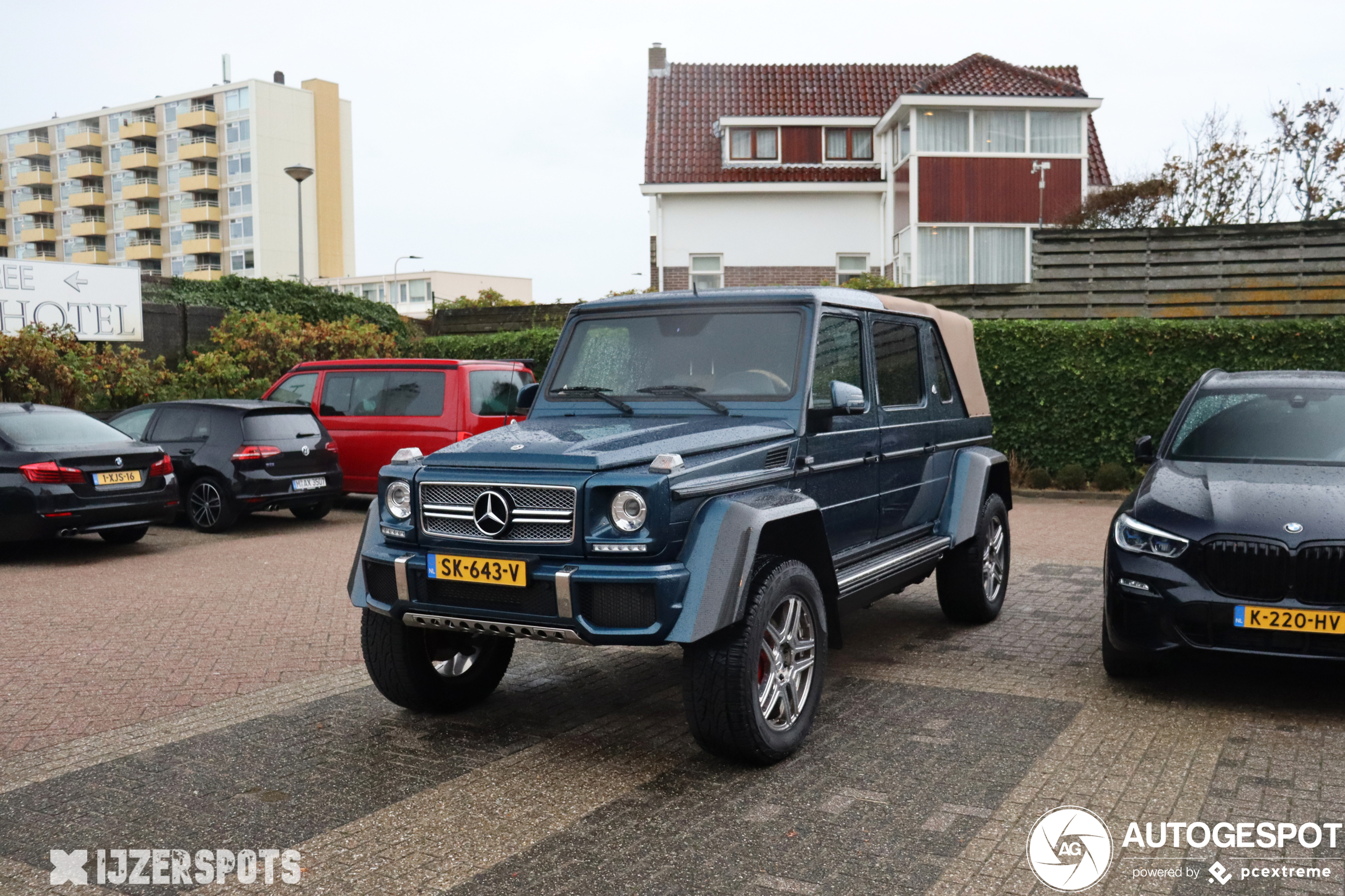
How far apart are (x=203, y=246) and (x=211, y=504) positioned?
257 ft

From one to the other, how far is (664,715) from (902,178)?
28.5m

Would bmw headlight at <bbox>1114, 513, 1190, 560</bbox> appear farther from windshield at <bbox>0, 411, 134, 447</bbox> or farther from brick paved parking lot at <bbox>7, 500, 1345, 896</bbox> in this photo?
windshield at <bbox>0, 411, 134, 447</bbox>

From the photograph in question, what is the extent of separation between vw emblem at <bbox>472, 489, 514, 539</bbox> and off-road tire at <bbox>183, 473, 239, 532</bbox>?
8990 mm

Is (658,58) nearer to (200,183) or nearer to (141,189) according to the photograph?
(200,183)

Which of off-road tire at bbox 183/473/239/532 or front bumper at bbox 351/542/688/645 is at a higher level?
front bumper at bbox 351/542/688/645

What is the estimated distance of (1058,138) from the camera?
3073cm

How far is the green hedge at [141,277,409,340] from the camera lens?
73.0ft

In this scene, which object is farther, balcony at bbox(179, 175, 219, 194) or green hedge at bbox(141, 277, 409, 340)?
balcony at bbox(179, 175, 219, 194)

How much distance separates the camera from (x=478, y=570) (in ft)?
15.7

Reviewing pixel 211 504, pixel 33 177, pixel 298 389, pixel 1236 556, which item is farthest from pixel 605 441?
pixel 33 177

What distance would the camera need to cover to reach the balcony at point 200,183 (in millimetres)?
83812

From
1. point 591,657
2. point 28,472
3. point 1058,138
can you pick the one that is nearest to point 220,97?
point 1058,138

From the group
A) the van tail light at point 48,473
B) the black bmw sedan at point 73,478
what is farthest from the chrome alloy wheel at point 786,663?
the van tail light at point 48,473

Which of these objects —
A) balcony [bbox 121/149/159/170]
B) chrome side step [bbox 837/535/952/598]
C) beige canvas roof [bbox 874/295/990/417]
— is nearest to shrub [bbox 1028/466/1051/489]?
beige canvas roof [bbox 874/295/990/417]
